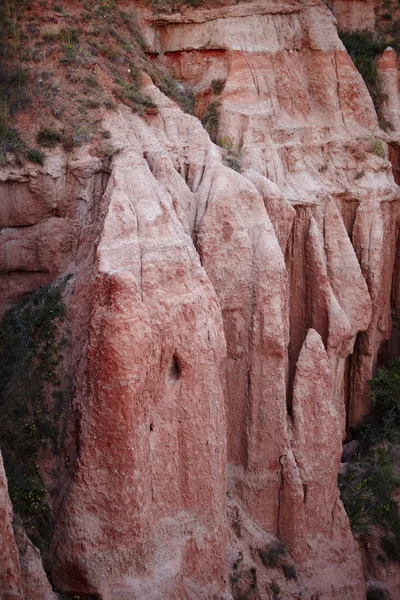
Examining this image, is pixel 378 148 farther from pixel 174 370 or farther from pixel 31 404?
pixel 31 404

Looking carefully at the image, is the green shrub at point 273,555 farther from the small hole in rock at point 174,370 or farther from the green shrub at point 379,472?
the small hole in rock at point 174,370

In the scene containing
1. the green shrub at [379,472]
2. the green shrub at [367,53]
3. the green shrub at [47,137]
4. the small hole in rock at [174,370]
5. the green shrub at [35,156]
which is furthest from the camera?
the green shrub at [367,53]

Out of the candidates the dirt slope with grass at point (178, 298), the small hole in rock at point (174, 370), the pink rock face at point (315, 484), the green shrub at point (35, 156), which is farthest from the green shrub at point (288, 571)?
the green shrub at point (35, 156)

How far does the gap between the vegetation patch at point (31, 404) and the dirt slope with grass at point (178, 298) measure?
0.14 ft

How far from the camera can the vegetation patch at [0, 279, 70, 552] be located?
15.1 m

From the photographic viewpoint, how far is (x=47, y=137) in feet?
56.0

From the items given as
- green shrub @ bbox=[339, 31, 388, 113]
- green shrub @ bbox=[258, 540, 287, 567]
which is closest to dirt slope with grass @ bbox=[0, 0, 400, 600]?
green shrub @ bbox=[258, 540, 287, 567]

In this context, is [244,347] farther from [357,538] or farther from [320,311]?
[357,538]

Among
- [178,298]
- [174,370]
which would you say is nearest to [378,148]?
[178,298]

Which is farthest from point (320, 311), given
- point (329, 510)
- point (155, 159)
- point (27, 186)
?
point (27, 186)

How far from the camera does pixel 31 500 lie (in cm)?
1509

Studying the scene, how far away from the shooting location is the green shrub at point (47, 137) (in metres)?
17.0

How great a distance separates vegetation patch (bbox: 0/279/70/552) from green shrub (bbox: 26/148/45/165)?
2578mm

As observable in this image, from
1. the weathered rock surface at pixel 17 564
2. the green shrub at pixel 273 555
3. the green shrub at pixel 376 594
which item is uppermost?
the weathered rock surface at pixel 17 564
